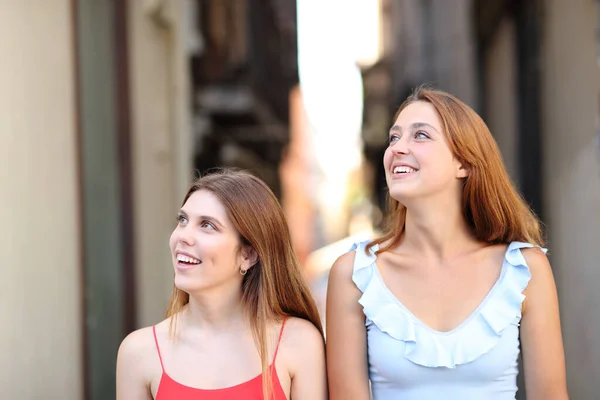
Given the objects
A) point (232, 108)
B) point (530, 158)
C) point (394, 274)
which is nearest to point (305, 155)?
point (232, 108)

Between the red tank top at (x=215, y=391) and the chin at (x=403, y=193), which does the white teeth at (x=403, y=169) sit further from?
the red tank top at (x=215, y=391)

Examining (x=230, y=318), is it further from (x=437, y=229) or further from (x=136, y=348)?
(x=437, y=229)

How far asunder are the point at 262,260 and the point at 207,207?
303mm

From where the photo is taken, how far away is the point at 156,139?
7500 millimetres

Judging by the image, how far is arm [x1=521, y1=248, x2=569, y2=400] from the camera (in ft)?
9.64

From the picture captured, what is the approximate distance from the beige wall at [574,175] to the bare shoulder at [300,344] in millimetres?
2201

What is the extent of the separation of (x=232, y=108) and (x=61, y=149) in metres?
11.5

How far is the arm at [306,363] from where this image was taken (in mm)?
2992

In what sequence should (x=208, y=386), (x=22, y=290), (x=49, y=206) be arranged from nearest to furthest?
(x=208, y=386) < (x=22, y=290) < (x=49, y=206)

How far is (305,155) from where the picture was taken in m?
55.5

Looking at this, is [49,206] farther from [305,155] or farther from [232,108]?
[305,155]

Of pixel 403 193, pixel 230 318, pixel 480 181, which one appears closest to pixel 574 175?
pixel 480 181

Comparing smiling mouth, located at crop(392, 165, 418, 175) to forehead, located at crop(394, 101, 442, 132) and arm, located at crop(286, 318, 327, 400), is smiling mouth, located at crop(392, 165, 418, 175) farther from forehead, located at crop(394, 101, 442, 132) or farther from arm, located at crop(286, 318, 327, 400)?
arm, located at crop(286, 318, 327, 400)

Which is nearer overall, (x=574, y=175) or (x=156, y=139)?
(x=574, y=175)
